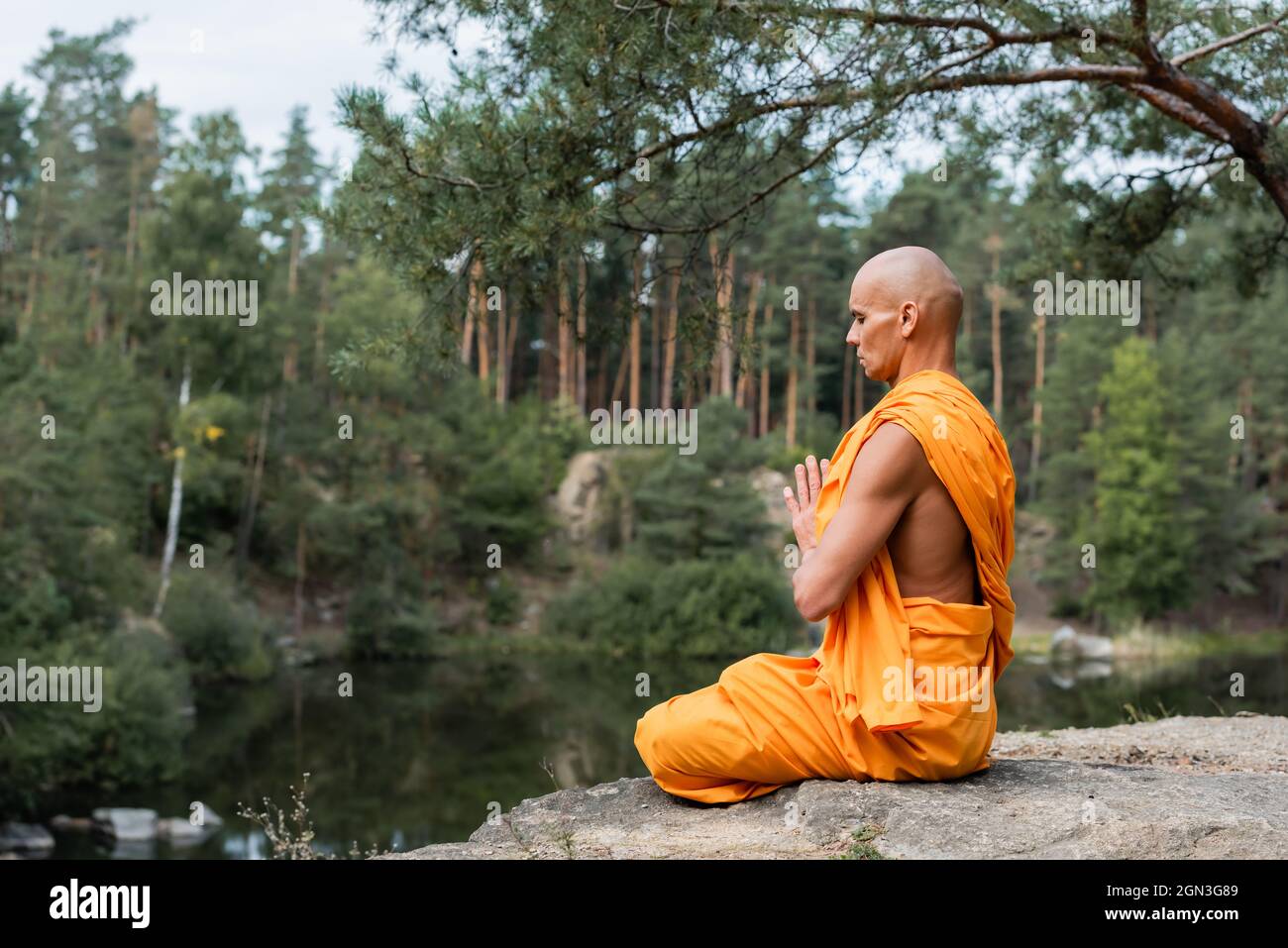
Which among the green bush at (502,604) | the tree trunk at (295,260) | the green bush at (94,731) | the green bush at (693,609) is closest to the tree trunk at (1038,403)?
the green bush at (693,609)

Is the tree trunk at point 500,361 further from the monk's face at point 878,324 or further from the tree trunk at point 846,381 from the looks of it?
the monk's face at point 878,324

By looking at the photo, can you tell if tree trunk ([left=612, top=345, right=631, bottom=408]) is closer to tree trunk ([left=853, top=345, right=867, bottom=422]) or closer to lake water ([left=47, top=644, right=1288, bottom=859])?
tree trunk ([left=853, top=345, right=867, bottom=422])

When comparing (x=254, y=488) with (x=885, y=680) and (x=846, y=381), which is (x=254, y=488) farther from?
(x=885, y=680)

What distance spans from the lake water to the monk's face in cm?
1028

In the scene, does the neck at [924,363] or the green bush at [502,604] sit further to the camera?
the green bush at [502,604]

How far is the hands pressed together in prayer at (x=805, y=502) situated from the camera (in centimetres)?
392

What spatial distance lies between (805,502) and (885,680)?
61 cm

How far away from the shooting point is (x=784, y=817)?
3938 mm

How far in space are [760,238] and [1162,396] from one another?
13427mm

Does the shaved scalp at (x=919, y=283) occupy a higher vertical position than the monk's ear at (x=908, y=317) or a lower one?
higher

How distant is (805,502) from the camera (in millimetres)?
4023

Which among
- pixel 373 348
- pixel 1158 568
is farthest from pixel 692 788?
pixel 1158 568

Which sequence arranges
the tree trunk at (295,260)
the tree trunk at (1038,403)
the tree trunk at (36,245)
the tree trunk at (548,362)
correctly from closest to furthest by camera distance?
the tree trunk at (36,245), the tree trunk at (295,260), the tree trunk at (1038,403), the tree trunk at (548,362)
